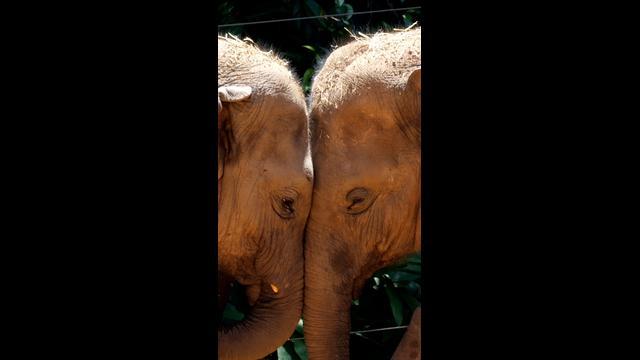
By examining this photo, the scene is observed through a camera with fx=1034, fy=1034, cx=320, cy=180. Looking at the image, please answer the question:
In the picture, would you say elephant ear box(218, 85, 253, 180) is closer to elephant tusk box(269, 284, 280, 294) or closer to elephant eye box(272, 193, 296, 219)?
elephant eye box(272, 193, 296, 219)

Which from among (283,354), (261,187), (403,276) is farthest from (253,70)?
(283,354)

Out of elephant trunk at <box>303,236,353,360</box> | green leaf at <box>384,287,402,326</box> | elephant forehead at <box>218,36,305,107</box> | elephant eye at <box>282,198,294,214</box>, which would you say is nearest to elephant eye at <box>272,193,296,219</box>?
elephant eye at <box>282,198,294,214</box>

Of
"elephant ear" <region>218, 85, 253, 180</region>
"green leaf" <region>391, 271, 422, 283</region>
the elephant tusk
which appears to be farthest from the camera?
"green leaf" <region>391, 271, 422, 283</region>

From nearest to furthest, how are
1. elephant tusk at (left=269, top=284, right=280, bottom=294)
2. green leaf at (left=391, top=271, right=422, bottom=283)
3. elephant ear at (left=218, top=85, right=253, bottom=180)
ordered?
elephant ear at (left=218, top=85, right=253, bottom=180)
elephant tusk at (left=269, top=284, right=280, bottom=294)
green leaf at (left=391, top=271, right=422, bottom=283)

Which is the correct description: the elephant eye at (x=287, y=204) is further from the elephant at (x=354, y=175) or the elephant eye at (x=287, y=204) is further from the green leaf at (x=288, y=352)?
the green leaf at (x=288, y=352)

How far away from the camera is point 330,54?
9.03ft

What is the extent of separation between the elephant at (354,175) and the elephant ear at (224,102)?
8.7 inches

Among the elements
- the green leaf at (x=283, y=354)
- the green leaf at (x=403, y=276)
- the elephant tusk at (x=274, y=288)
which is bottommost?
the green leaf at (x=283, y=354)

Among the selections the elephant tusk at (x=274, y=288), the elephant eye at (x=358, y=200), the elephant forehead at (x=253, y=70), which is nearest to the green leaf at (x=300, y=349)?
the elephant tusk at (x=274, y=288)

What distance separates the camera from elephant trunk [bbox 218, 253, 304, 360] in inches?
99.7

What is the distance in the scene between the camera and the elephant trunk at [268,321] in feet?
8.30
